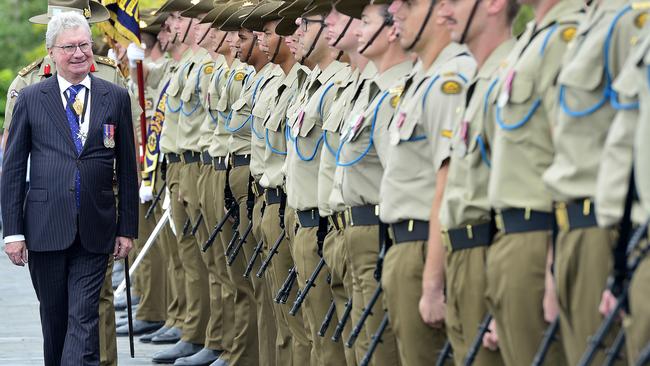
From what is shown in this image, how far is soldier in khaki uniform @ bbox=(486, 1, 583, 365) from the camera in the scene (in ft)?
17.9

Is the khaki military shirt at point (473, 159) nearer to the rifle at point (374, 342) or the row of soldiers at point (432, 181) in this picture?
the row of soldiers at point (432, 181)

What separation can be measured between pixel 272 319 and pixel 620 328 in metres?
5.63

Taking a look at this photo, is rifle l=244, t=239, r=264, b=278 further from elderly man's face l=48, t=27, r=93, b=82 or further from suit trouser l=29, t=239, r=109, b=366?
elderly man's face l=48, t=27, r=93, b=82

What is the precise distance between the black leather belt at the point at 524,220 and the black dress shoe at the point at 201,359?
6.34 m

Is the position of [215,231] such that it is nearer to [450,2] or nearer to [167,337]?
[167,337]

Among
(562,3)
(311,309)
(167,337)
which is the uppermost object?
(562,3)

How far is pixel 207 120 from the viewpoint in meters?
12.0

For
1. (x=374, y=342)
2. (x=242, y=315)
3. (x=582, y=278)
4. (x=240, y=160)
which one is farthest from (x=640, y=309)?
(x=242, y=315)

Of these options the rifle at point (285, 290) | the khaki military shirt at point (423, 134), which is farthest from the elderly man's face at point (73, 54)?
the khaki military shirt at point (423, 134)

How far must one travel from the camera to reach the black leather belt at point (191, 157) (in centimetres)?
1238

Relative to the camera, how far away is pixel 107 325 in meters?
9.85

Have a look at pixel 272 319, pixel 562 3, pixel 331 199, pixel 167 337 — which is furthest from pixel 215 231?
pixel 562 3

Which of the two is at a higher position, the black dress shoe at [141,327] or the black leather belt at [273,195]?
the black leather belt at [273,195]

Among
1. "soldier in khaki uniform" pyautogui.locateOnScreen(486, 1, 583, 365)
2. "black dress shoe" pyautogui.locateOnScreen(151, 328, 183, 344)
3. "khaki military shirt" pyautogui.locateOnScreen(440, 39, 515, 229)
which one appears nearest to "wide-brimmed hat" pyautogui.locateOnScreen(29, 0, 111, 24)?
"black dress shoe" pyautogui.locateOnScreen(151, 328, 183, 344)
